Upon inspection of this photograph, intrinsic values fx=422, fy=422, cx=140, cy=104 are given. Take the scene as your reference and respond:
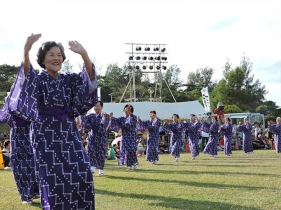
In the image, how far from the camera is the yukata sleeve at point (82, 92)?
12.6 feet

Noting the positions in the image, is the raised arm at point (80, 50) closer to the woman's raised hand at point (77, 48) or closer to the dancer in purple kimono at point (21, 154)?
the woman's raised hand at point (77, 48)

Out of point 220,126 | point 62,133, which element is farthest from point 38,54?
point 220,126

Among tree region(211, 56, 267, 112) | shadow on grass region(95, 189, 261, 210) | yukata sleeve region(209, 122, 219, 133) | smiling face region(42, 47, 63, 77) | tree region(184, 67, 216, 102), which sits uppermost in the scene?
tree region(184, 67, 216, 102)

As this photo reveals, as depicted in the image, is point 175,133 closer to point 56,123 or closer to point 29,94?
point 56,123

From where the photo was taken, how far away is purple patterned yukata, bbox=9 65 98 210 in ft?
12.0

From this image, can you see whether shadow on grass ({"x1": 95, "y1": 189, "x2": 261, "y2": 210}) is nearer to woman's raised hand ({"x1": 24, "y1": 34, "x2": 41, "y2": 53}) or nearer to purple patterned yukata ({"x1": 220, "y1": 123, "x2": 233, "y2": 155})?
woman's raised hand ({"x1": 24, "y1": 34, "x2": 41, "y2": 53})

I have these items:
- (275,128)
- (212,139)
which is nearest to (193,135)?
(212,139)

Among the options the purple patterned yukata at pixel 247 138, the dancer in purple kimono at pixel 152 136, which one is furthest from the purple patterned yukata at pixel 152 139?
the purple patterned yukata at pixel 247 138

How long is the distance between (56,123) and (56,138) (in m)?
0.14

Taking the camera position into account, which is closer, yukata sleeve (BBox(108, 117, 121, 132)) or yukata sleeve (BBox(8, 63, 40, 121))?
yukata sleeve (BBox(8, 63, 40, 121))

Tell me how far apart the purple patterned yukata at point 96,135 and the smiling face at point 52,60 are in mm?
5917

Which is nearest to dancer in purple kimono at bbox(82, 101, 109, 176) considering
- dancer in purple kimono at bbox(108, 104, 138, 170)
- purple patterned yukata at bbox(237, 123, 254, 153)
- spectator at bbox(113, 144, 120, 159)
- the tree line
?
dancer in purple kimono at bbox(108, 104, 138, 170)

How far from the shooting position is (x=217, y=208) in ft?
18.4

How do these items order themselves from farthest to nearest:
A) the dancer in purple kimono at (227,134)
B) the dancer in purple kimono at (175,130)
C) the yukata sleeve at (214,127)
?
the dancer in purple kimono at (227,134), the yukata sleeve at (214,127), the dancer in purple kimono at (175,130)
